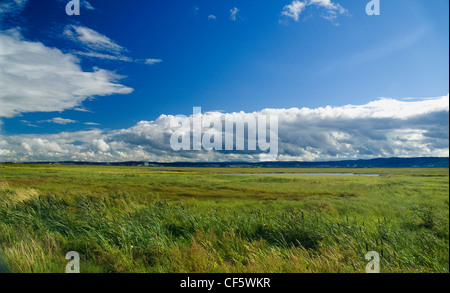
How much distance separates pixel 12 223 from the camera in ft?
31.6

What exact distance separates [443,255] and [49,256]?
12.4 metres

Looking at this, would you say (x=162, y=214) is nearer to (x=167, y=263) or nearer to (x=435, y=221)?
(x=167, y=263)

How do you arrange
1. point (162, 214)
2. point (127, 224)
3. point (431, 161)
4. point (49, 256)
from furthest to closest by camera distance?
point (431, 161), point (162, 214), point (127, 224), point (49, 256)

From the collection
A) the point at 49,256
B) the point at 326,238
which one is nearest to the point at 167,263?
the point at 49,256

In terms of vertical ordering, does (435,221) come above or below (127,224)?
below

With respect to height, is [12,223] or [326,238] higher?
[12,223]

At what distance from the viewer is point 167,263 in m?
7.08
